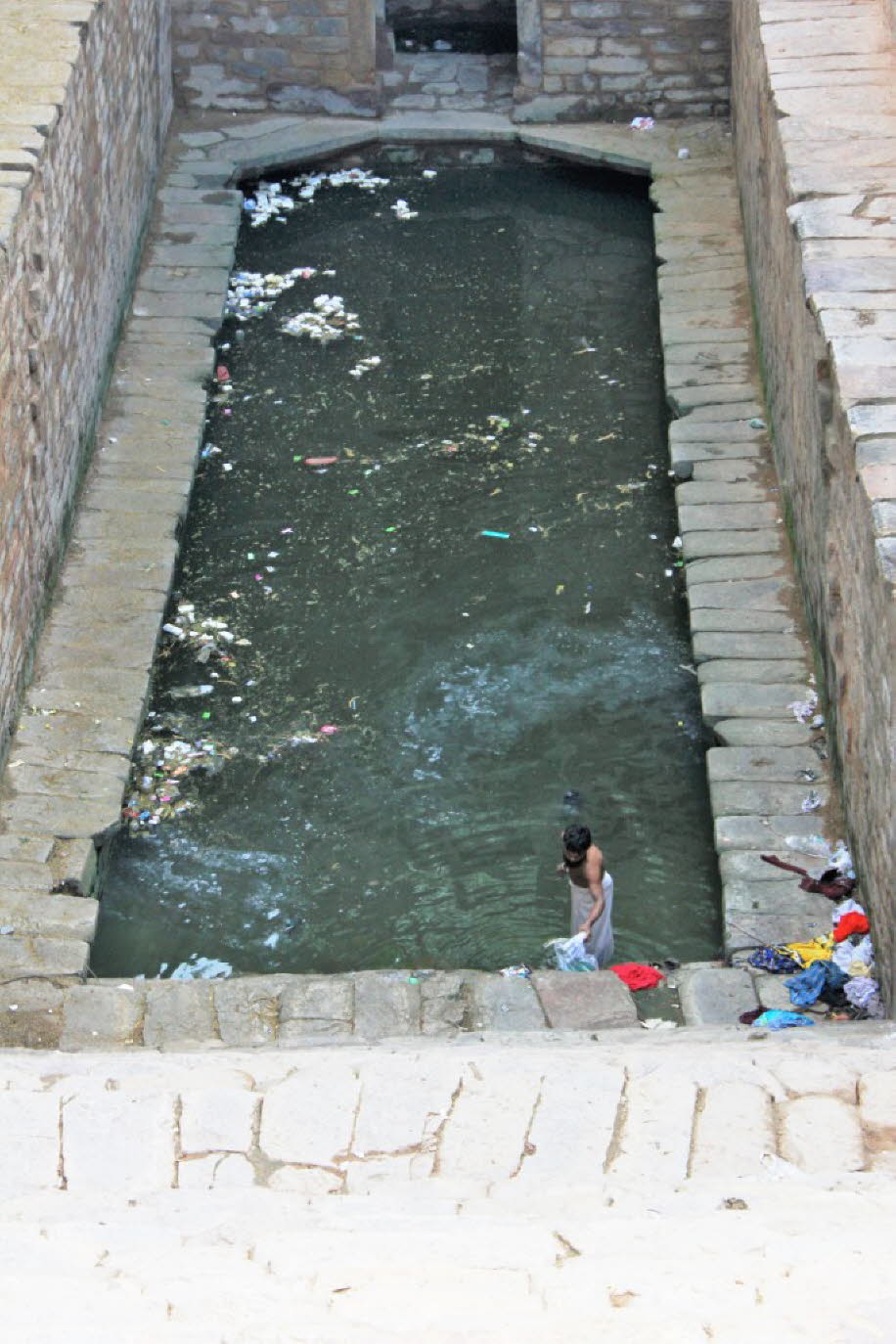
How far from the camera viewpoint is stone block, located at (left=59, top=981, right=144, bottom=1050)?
6871 mm

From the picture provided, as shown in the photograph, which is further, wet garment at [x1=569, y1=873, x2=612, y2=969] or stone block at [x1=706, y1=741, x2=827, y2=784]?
stone block at [x1=706, y1=741, x2=827, y2=784]

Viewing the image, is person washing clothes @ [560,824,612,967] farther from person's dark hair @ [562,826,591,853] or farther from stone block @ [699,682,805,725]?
stone block @ [699,682,805,725]

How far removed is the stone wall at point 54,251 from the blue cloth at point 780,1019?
3.38 meters

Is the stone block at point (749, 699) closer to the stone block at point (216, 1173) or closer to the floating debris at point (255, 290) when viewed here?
the stone block at point (216, 1173)

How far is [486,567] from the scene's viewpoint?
9758 millimetres

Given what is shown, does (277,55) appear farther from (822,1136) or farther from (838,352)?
(822,1136)

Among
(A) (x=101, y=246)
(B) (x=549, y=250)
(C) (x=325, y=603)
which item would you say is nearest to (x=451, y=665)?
(C) (x=325, y=603)

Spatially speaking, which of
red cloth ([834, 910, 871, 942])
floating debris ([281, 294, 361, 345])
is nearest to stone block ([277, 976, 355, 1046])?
red cloth ([834, 910, 871, 942])

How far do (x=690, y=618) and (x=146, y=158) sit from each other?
5.67m

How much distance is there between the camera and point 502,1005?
698 centimetres

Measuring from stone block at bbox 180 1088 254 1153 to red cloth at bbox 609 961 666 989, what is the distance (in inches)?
76.7

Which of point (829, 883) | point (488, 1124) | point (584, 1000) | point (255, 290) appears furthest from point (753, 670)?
point (255, 290)

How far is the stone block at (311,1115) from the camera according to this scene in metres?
5.39

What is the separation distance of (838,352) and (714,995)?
99.6 inches
